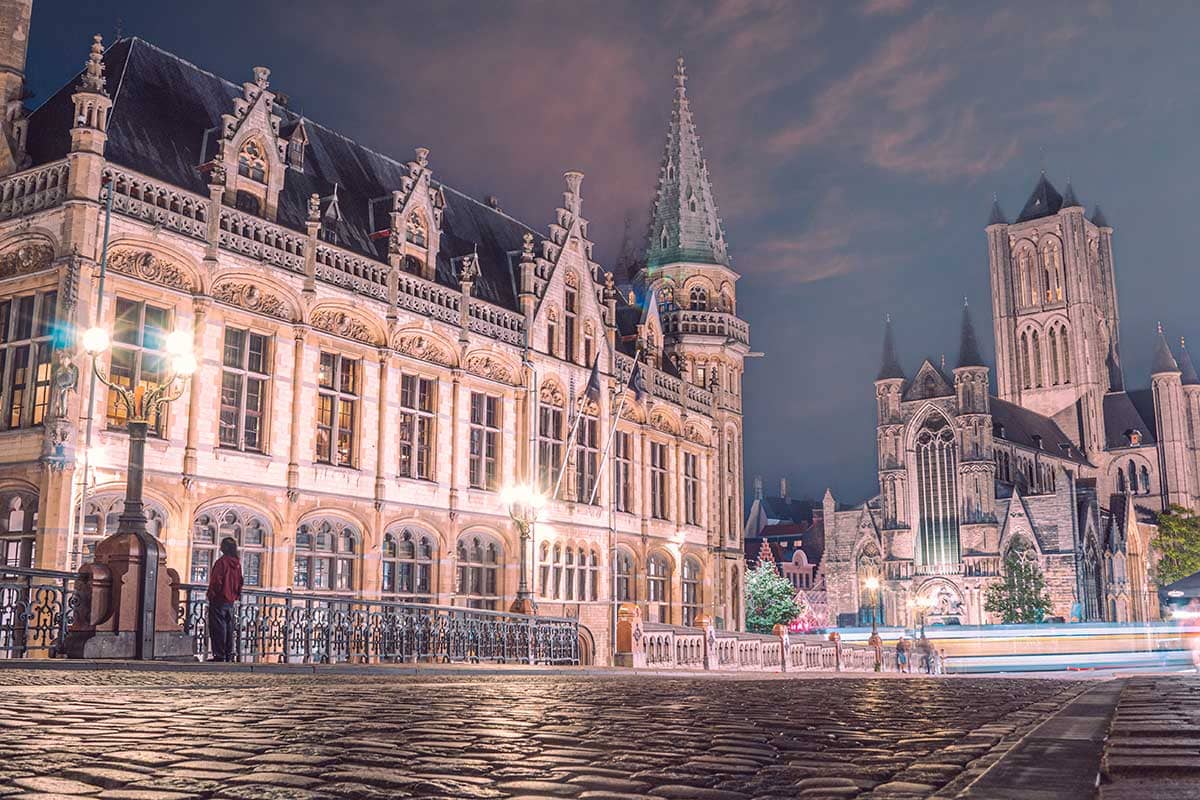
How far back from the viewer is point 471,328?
34781mm

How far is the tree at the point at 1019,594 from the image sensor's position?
282ft

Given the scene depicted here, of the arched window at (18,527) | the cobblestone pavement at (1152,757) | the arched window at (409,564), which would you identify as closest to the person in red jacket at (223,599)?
the arched window at (18,527)

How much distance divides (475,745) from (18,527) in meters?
22.4

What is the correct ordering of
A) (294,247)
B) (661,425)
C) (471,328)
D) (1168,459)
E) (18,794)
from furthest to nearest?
(1168,459) < (661,425) < (471,328) < (294,247) < (18,794)

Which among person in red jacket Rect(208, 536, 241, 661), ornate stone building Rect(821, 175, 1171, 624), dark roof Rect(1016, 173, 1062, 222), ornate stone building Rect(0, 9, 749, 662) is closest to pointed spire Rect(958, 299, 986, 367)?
ornate stone building Rect(821, 175, 1171, 624)

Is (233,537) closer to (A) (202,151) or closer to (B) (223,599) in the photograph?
(B) (223,599)

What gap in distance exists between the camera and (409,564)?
32156 mm

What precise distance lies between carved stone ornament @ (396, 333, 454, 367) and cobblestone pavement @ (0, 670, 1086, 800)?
2307 cm

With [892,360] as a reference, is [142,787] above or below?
below

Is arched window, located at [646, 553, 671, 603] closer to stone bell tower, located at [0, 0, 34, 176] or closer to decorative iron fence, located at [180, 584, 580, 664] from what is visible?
decorative iron fence, located at [180, 584, 580, 664]

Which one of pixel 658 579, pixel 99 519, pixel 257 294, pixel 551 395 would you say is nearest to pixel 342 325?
pixel 257 294

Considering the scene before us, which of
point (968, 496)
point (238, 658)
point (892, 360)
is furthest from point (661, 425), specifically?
point (892, 360)

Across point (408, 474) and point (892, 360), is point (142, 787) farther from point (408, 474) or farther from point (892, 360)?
point (892, 360)

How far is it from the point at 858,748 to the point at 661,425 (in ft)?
131
